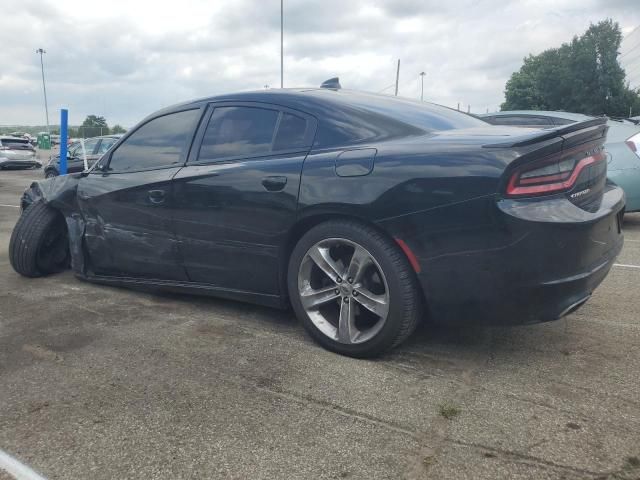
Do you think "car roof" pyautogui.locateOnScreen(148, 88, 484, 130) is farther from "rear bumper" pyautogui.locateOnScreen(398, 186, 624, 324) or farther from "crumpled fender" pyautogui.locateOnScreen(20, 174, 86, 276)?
"crumpled fender" pyautogui.locateOnScreen(20, 174, 86, 276)

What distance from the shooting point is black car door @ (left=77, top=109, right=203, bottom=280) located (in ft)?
11.9

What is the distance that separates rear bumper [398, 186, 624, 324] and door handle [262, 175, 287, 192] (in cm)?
80

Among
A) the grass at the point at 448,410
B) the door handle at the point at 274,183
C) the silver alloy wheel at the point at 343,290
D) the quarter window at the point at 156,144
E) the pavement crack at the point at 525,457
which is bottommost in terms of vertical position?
the pavement crack at the point at 525,457

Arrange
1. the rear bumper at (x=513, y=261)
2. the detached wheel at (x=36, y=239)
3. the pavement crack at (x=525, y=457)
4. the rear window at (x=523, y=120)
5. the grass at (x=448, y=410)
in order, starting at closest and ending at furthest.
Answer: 1. the pavement crack at (x=525, y=457)
2. the grass at (x=448, y=410)
3. the rear bumper at (x=513, y=261)
4. the detached wheel at (x=36, y=239)
5. the rear window at (x=523, y=120)

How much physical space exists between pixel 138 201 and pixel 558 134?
2566 millimetres

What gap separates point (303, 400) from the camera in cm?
246

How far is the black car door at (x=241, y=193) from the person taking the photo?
3.07 m

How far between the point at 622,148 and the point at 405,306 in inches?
197

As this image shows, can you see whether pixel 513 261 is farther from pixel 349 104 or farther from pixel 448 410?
pixel 349 104

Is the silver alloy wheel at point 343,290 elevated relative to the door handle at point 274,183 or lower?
lower

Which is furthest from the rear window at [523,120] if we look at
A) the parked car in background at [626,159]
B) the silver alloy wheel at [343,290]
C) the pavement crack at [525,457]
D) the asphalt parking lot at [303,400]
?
the pavement crack at [525,457]

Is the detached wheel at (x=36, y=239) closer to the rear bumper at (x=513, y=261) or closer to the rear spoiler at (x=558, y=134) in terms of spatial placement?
the rear bumper at (x=513, y=261)

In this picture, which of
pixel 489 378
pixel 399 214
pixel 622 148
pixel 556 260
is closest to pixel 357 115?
pixel 399 214

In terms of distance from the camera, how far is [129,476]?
1937 mm
